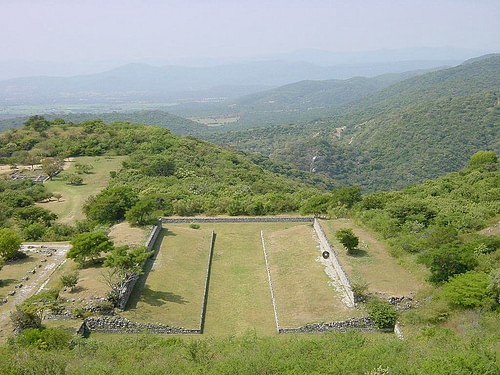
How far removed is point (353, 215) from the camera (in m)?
33.1

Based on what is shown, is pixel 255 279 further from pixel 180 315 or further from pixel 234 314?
pixel 180 315

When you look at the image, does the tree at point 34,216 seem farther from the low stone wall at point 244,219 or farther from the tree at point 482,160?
the tree at point 482,160

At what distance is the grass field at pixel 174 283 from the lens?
66.3 feet

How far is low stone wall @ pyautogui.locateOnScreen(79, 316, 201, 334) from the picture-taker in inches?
742

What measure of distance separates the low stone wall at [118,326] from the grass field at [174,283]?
371 millimetres

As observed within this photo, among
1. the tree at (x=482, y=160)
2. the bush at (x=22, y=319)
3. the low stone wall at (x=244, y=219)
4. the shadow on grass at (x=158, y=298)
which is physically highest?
the bush at (x=22, y=319)

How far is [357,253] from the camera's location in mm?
25609

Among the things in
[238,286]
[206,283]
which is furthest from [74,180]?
[238,286]

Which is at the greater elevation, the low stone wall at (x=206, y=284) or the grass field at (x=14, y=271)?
the grass field at (x=14, y=271)

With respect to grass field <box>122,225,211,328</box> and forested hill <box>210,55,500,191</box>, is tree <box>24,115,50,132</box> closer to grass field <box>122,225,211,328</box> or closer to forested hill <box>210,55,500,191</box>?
grass field <box>122,225,211,328</box>

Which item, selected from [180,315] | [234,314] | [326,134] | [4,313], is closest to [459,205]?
[234,314]

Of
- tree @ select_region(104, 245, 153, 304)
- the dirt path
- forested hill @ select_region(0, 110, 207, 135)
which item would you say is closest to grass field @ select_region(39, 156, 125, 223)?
the dirt path

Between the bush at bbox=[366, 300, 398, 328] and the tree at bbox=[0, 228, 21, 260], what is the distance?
18.4 metres

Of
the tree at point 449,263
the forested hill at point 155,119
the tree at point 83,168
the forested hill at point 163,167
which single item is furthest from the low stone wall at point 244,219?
the forested hill at point 155,119
